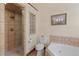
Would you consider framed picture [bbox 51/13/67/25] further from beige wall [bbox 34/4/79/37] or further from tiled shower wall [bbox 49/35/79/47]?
tiled shower wall [bbox 49/35/79/47]

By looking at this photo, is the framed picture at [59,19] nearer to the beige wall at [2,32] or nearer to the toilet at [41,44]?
the toilet at [41,44]

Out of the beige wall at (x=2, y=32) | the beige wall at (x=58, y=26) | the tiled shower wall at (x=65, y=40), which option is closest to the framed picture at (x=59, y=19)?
the beige wall at (x=58, y=26)

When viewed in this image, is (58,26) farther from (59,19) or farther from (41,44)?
(41,44)

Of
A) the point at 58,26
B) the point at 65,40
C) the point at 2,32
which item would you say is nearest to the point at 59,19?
the point at 58,26

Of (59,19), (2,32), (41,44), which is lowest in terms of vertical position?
(41,44)

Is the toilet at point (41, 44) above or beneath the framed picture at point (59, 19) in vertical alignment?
beneath

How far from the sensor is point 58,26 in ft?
4.57

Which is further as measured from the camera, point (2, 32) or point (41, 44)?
point (41, 44)

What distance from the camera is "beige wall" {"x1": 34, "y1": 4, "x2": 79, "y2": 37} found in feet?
4.22

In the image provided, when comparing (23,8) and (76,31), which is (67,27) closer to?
(76,31)

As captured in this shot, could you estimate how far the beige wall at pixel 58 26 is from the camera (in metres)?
1.29

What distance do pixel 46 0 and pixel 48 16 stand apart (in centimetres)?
43

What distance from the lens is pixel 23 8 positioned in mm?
1304

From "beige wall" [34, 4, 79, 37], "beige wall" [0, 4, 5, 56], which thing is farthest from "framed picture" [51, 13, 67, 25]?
"beige wall" [0, 4, 5, 56]
